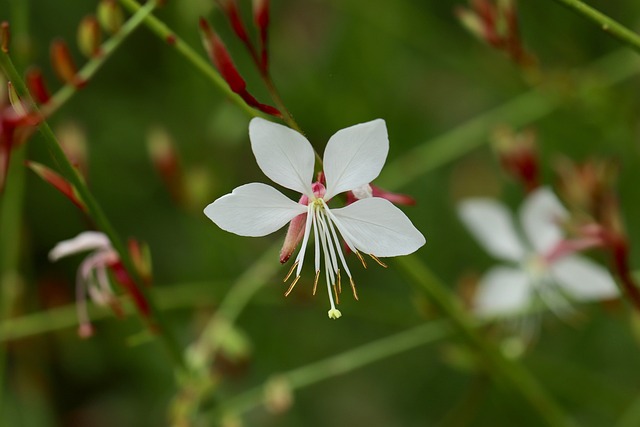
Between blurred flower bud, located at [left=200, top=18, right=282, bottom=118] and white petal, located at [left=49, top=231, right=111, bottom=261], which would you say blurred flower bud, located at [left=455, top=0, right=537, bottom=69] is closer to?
blurred flower bud, located at [left=200, top=18, right=282, bottom=118]

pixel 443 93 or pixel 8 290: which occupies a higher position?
pixel 443 93

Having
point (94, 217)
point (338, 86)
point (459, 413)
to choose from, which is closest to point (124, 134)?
point (338, 86)

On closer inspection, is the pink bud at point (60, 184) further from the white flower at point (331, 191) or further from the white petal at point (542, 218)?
the white petal at point (542, 218)

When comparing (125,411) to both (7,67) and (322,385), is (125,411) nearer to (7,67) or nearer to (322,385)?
(322,385)

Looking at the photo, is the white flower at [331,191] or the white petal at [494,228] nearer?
the white flower at [331,191]

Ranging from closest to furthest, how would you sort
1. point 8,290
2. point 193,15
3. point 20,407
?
point 8,290
point 193,15
point 20,407

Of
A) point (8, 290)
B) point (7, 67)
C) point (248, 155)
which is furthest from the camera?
point (248, 155)

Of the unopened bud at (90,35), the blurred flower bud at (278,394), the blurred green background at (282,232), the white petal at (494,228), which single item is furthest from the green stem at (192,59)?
the blurred green background at (282,232)
